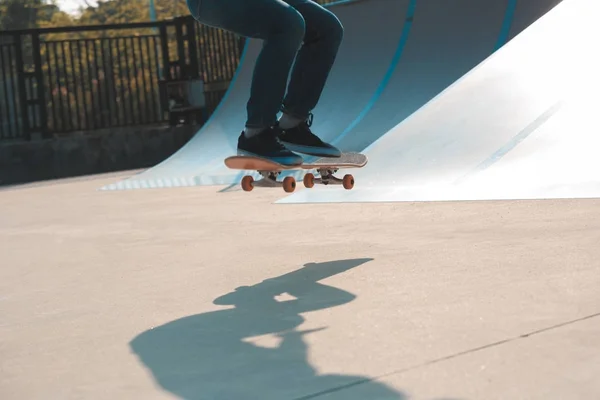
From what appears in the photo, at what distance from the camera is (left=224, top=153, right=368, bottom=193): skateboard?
4887mm

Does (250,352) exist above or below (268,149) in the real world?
below

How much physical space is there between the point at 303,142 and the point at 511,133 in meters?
2.45

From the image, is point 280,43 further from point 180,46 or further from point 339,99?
point 180,46

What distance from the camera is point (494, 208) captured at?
6.25 meters

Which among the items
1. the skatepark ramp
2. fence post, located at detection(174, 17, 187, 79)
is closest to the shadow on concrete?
the skatepark ramp

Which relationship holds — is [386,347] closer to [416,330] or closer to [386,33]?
[416,330]

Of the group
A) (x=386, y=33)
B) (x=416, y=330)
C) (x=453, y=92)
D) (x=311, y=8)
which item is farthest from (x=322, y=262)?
(x=386, y=33)

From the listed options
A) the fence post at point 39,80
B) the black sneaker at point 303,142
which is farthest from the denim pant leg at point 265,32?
the fence post at point 39,80

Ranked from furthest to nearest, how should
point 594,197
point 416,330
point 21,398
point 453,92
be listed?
point 453,92, point 594,197, point 416,330, point 21,398

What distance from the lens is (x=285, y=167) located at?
4.93 metres

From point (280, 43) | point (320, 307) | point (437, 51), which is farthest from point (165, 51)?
point (320, 307)

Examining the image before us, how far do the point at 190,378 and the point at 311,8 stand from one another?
8.59 feet

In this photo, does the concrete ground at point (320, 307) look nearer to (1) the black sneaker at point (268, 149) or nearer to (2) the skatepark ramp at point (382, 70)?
(1) the black sneaker at point (268, 149)

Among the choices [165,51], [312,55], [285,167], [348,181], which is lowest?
[348,181]
